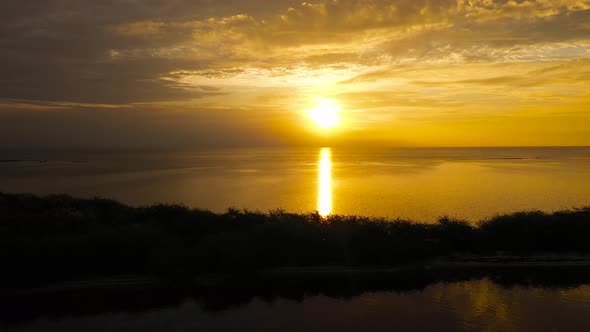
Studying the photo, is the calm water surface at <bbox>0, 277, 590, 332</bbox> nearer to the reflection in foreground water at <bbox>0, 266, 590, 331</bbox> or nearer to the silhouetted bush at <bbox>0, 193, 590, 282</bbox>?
the reflection in foreground water at <bbox>0, 266, 590, 331</bbox>

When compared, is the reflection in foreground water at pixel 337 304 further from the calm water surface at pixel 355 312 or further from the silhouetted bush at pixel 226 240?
the silhouetted bush at pixel 226 240

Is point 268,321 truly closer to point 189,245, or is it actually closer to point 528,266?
point 189,245

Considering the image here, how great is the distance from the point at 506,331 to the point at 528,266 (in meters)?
5.42

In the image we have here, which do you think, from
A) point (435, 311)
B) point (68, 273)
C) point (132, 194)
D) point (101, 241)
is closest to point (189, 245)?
point (101, 241)

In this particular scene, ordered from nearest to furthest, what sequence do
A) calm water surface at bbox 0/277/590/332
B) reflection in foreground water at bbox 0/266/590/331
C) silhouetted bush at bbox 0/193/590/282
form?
calm water surface at bbox 0/277/590/332, reflection in foreground water at bbox 0/266/590/331, silhouetted bush at bbox 0/193/590/282

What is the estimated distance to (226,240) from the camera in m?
13.8

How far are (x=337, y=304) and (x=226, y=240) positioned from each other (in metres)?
4.39

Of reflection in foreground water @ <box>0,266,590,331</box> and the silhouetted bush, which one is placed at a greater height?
the silhouetted bush

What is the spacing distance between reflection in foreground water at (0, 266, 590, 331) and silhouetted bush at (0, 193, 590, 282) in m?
0.80

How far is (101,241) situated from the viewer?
13.4m

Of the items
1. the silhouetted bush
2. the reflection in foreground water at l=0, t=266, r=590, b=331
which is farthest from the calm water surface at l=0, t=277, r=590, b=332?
the silhouetted bush

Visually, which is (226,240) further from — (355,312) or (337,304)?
(355,312)

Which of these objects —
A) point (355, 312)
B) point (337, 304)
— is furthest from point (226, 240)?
point (355, 312)

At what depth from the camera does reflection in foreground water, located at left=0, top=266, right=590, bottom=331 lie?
10.1 metres
